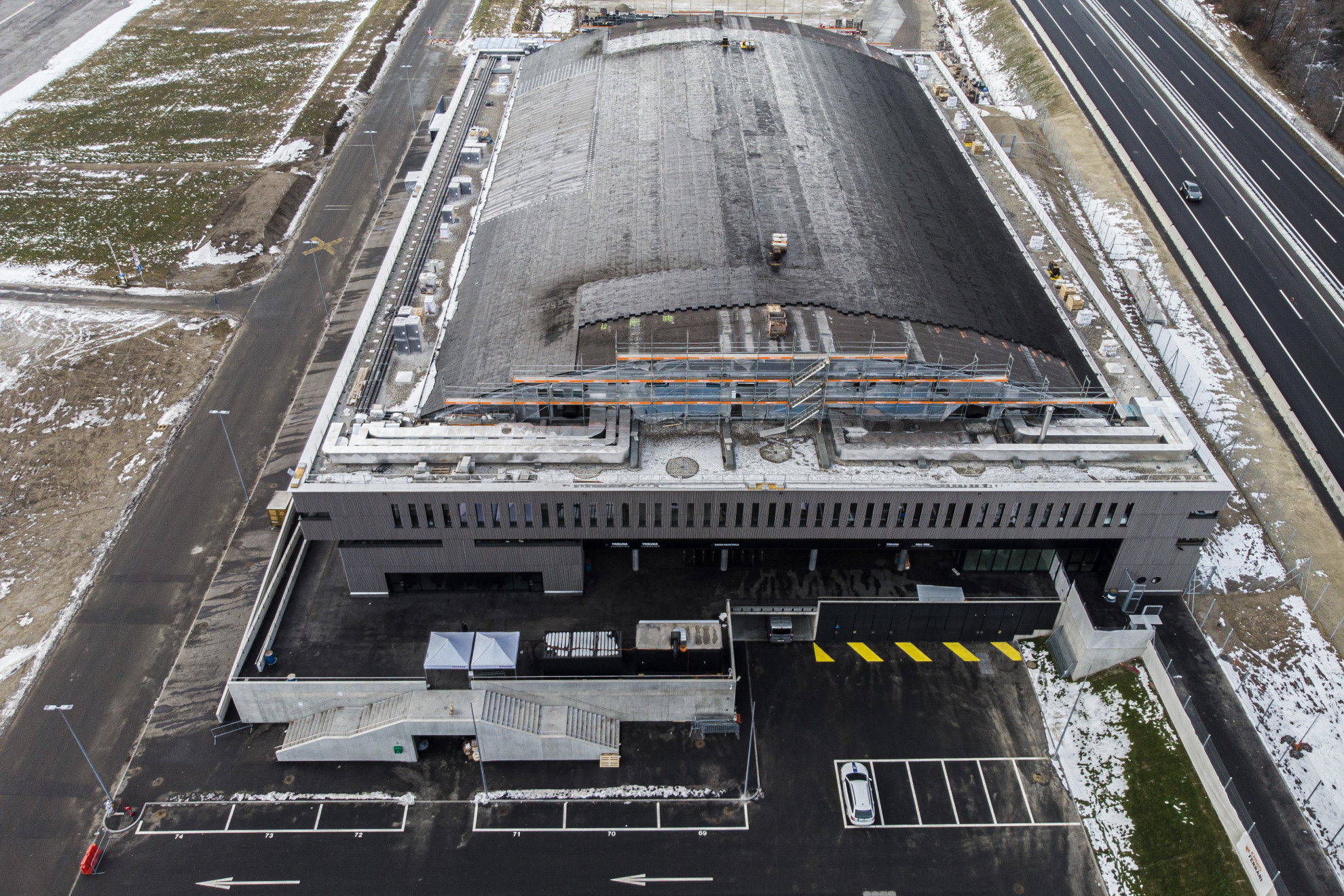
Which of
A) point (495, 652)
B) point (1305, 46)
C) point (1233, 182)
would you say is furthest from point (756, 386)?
point (1305, 46)

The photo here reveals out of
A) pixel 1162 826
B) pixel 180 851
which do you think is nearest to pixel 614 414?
pixel 180 851

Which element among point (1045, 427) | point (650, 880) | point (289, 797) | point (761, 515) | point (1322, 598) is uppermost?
point (1045, 427)

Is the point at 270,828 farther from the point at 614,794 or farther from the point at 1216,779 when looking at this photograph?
the point at 1216,779

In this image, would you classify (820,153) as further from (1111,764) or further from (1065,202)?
(1111,764)

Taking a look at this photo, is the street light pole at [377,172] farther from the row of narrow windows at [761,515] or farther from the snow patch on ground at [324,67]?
the row of narrow windows at [761,515]

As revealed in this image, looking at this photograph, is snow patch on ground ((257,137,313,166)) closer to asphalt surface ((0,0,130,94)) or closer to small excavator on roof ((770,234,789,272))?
asphalt surface ((0,0,130,94))
